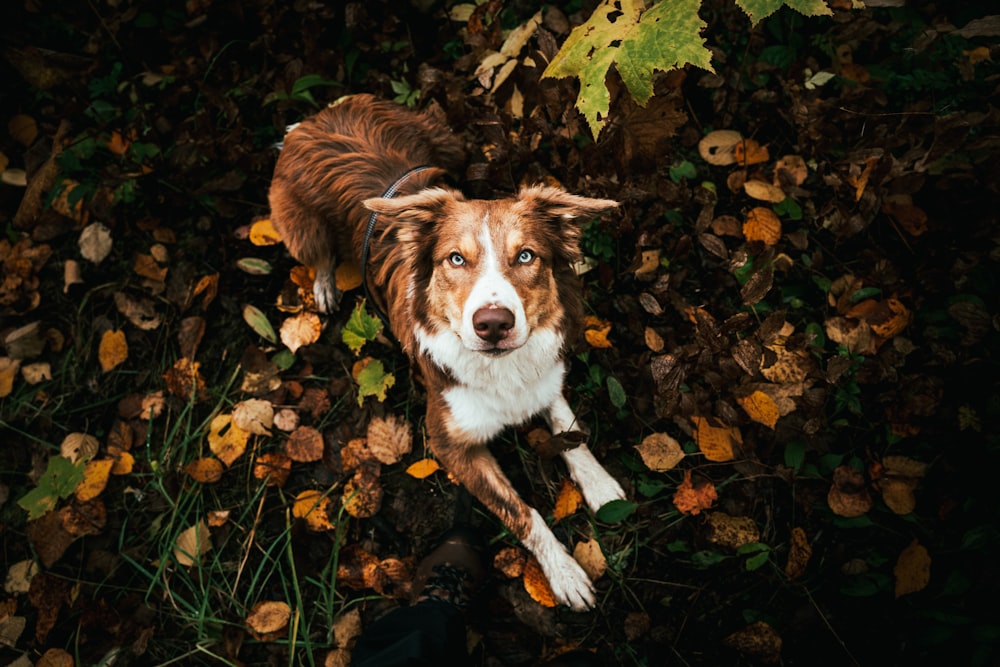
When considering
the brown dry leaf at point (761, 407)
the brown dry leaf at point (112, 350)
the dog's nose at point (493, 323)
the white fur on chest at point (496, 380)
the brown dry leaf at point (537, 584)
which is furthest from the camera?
the brown dry leaf at point (112, 350)

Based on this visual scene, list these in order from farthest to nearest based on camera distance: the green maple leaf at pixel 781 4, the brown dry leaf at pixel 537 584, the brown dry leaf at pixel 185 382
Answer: the brown dry leaf at pixel 185 382
the brown dry leaf at pixel 537 584
the green maple leaf at pixel 781 4

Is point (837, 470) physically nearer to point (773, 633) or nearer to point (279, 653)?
point (773, 633)

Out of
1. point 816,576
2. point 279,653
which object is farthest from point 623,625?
point 279,653

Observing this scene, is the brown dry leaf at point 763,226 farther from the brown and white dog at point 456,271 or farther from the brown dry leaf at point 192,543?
the brown dry leaf at point 192,543

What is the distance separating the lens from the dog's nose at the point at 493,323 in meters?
1.84

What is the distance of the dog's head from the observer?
1.93 meters

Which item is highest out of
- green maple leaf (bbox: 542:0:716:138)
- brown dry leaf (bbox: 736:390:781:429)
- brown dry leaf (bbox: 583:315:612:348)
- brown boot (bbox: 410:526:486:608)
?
green maple leaf (bbox: 542:0:716:138)

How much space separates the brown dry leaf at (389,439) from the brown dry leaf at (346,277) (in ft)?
2.76

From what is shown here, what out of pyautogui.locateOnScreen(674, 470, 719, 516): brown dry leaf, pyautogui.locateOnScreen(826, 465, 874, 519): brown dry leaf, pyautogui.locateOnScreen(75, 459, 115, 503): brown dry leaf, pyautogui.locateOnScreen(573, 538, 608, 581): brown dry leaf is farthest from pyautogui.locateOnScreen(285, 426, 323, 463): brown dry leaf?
pyautogui.locateOnScreen(826, 465, 874, 519): brown dry leaf

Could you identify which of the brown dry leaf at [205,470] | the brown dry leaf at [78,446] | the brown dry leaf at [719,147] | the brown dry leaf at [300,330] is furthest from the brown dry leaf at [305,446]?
the brown dry leaf at [719,147]

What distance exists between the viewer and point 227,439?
2.97 metres

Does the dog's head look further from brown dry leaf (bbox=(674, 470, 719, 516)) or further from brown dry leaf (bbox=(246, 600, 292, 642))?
brown dry leaf (bbox=(246, 600, 292, 642))

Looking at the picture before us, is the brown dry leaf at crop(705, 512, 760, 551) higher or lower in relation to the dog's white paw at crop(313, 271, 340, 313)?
lower

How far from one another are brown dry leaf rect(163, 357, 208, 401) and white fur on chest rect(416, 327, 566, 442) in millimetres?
1648
